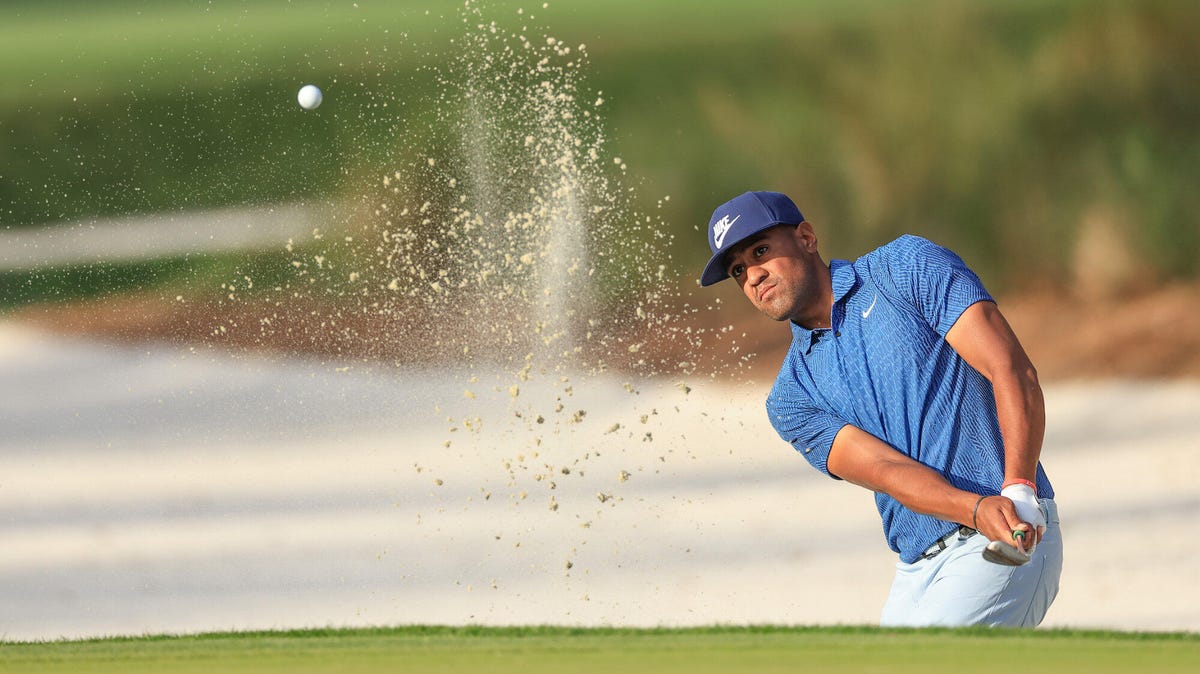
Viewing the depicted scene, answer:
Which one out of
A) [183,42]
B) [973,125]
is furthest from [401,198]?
[973,125]

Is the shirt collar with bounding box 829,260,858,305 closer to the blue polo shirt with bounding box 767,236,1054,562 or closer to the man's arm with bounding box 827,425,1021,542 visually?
the blue polo shirt with bounding box 767,236,1054,562

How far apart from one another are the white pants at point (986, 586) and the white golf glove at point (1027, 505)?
172mm

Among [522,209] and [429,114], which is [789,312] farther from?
[429,114]

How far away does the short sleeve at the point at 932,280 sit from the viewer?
8.74ft

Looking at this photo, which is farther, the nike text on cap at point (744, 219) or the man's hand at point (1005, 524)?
the nike text on cap at point (744, 219)

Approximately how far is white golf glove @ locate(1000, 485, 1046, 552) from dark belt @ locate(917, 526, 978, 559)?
227 mm

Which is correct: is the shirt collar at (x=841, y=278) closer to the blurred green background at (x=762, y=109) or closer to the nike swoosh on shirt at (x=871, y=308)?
the nike swoosh on shirt at (x=871, y=308)

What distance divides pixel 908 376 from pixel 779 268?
328mm

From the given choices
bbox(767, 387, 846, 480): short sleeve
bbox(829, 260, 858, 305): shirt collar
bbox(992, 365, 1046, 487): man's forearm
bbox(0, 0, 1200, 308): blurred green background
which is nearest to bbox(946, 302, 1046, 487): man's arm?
bbox(992, 365, 1046, 487): man's forearm

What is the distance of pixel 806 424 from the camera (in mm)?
3027

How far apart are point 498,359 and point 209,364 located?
176cm

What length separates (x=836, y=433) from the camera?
9.68 ft

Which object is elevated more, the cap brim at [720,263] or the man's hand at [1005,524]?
the cap brim at [720,263]

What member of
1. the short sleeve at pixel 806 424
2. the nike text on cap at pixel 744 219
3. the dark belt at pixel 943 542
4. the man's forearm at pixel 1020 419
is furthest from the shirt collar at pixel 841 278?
the dark belt at pixel 943 542
